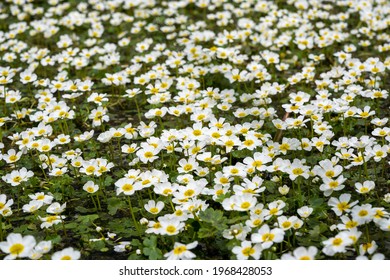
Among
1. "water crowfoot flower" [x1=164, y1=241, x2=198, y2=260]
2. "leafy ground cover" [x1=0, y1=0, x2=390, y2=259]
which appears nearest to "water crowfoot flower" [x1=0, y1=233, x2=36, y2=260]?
"leafy ground cover" [x1=0, y1=0, x2=390, y2=259]

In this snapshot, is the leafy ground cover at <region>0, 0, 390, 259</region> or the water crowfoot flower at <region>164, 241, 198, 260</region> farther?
the leafy ground cover at <region>0, 0, 390, 259</region>

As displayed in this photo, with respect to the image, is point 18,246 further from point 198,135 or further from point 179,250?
point 198,135

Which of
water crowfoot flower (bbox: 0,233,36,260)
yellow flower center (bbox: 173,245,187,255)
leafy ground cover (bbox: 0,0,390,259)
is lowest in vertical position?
leafy ground cover (bbox: 0,0,390,259)

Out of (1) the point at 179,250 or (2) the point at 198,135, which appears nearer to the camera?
(1) the point at 179,250

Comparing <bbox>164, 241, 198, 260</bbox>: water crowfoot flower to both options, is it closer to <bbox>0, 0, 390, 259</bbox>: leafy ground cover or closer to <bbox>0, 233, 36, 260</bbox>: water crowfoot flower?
<bbox>0, 0, 390, 259</bbox>: leafy ground cover

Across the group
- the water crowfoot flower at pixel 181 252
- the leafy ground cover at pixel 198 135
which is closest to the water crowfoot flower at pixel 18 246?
the leafy ground cover at pixel 198 135

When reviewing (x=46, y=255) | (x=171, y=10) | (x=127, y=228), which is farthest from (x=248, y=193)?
(x=171, y=10)

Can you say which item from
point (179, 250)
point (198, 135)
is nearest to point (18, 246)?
point (179, 250)

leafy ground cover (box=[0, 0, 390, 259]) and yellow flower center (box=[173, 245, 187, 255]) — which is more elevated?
yellow flower center (box=[173, 245, 187, 255])

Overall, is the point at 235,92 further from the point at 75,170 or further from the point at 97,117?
the point at 75,170
